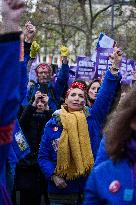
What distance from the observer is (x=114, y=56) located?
3996 mm

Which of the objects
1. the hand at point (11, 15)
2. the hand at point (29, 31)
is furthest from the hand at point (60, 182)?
the hand at point (11, 15)

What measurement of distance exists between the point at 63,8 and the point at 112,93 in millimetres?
19255

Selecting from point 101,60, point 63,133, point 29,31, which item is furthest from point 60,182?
point 101,60

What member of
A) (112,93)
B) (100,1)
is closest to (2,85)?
(112,93)

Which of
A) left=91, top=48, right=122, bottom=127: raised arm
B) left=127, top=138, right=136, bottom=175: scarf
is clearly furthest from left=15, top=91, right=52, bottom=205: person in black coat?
left=127, top=138, right=136, bottom=175: scarf

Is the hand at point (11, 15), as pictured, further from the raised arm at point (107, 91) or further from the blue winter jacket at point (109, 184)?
the raised arm at point (107, 91)

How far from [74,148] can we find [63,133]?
0.50 ft

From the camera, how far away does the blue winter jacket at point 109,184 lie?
219 cm

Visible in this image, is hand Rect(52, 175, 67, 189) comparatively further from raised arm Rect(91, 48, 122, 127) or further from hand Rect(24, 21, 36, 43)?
hand Rect(24, 21, 36, 43)

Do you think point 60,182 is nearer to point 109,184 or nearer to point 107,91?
point 107,91

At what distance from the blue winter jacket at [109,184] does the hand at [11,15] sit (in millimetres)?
712

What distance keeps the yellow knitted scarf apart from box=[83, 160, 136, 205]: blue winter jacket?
2.09 meters

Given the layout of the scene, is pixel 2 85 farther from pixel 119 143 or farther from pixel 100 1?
pixel 100 1

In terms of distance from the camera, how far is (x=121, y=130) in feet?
7.50
